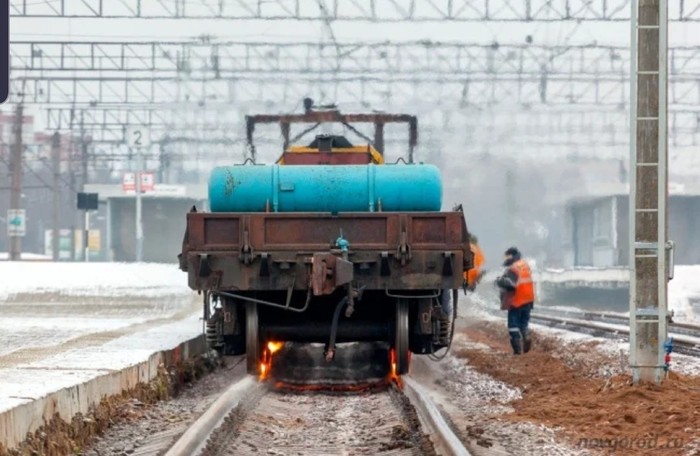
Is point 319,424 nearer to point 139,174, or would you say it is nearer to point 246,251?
point 246,251

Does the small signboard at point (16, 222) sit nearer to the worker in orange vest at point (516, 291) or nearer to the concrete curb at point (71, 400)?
the worker in orange vest at point (516, 291)

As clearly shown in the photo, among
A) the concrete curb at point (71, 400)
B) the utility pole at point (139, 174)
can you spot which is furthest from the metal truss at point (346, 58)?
the concrete curb at point (71, 400)

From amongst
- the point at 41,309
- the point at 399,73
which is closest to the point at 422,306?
the point at 41,309

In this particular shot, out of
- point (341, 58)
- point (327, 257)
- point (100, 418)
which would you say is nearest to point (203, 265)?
point (327, 257)

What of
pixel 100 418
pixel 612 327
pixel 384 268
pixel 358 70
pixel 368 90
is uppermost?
pixel 358 70

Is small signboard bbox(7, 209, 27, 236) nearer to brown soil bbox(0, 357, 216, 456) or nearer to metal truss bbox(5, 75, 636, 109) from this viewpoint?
metal truss bbox(5, 75, 636, 109)

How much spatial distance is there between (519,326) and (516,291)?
0.70m

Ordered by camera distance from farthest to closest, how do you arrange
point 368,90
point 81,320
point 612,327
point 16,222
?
1. point 16,222
2. point 368,90
3. point 612,327
4. point 81,320

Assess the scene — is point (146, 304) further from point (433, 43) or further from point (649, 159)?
point (649, 159)

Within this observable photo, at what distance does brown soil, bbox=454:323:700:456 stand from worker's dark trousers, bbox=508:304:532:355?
1.32m

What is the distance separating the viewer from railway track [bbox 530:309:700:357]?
1836 centimetres

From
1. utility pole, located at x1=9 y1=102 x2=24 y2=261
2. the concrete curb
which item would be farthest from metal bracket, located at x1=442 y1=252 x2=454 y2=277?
utility pole, located at x1=9 y1=102 x2=24 y2=261

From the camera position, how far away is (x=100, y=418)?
396 inches

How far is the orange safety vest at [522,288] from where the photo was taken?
17.3m
